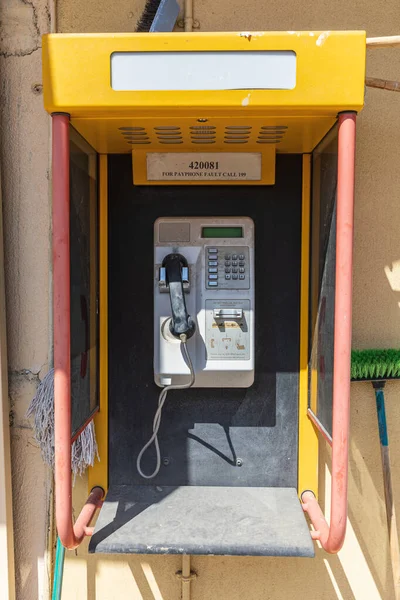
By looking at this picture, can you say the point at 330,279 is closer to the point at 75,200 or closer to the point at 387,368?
the point at 387,368

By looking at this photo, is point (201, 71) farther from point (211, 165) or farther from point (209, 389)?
point (209, 389)

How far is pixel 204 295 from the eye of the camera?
136 cm

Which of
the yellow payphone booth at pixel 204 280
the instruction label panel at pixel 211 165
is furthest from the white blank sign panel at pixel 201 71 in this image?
the instruction label panel at pixel 211 165

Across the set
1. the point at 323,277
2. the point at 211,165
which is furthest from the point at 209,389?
the point at 211,165

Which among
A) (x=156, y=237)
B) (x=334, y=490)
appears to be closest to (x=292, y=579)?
(x=334, y=490)

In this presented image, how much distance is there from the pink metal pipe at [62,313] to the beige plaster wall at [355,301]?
0.51 metres

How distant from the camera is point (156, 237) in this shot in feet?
4.57

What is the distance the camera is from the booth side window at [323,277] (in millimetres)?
1229

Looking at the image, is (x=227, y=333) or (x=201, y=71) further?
(x=227, y=333)

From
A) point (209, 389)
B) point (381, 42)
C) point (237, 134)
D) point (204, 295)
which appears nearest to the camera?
point (381, 42)

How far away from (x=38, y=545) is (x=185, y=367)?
0.82 meters

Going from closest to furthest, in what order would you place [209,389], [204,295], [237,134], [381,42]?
[381,42] < [237,134] < [204,295] < [209,389]

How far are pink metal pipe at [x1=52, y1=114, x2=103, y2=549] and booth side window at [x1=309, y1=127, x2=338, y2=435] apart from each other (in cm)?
61

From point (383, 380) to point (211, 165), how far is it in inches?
31.8
